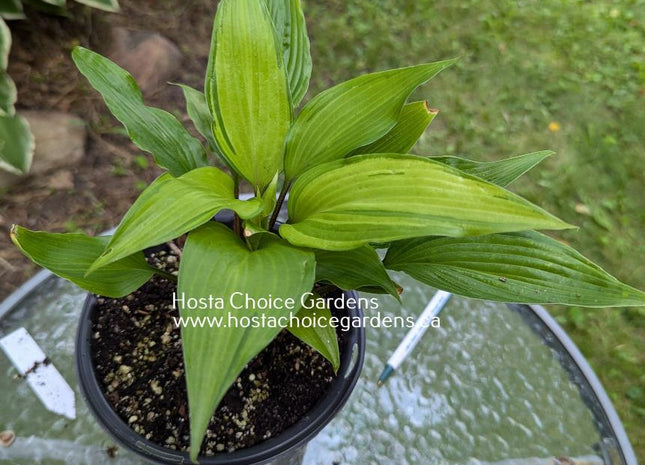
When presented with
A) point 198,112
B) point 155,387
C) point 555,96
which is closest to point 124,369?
point 155,387

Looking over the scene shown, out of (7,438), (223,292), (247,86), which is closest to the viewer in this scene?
(223,292)

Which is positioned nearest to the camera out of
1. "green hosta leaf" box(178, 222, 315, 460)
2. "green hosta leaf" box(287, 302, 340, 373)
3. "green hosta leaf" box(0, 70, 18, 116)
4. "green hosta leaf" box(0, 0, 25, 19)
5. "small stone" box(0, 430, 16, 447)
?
"green hosta leaf" box(178, 222, 315, 460)

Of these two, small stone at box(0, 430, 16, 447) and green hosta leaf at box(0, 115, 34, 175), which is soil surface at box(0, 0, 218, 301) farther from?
small stone at box(0, 430, 16, 447)

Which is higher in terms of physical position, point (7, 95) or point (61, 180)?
point (7, 95)

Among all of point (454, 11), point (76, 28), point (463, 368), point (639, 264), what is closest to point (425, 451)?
point (463, 368)

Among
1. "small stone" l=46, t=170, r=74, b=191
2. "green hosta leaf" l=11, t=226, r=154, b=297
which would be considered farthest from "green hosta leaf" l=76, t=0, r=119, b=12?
"green hosta leaf" l=11, t=226, r=154, b=297

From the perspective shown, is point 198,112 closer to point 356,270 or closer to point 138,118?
point 138,118

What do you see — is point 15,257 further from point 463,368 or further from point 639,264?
point 639,264
